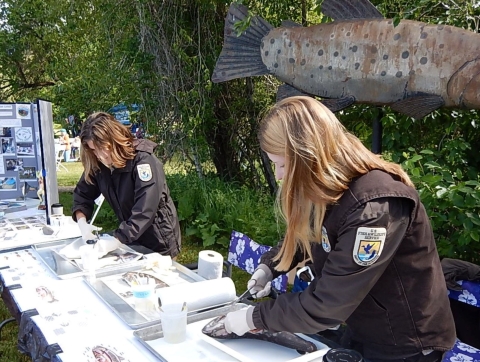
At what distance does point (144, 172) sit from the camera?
2.41m

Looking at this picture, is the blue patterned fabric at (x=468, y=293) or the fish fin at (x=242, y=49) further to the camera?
the fish fin at (x=242, y=49)

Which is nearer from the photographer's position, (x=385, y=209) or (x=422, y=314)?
(x=385, y=209)

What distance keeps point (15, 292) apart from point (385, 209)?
1427mm


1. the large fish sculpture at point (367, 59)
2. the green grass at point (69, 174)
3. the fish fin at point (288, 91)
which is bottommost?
the green grass at point (69, 174)

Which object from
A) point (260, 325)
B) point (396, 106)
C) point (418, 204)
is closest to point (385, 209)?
point (418, 204)

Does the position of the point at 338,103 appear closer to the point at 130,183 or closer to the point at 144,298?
the point at 130,183

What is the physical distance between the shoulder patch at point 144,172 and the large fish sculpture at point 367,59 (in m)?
1.09

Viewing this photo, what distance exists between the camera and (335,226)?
1176 mm

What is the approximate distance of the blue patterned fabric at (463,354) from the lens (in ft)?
5.51

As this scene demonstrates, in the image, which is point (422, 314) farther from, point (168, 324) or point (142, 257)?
point (142, 257)

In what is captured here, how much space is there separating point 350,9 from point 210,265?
1.72 m

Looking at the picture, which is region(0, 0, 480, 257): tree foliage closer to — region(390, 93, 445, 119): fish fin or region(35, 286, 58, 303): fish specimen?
region(390, 93, 445, 119): fish fin

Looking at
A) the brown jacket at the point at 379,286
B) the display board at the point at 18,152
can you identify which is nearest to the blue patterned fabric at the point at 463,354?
the brown jacket at the point at 379,286

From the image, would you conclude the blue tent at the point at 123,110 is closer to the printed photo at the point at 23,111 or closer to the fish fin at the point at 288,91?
the printed photo at the point at 23,111
